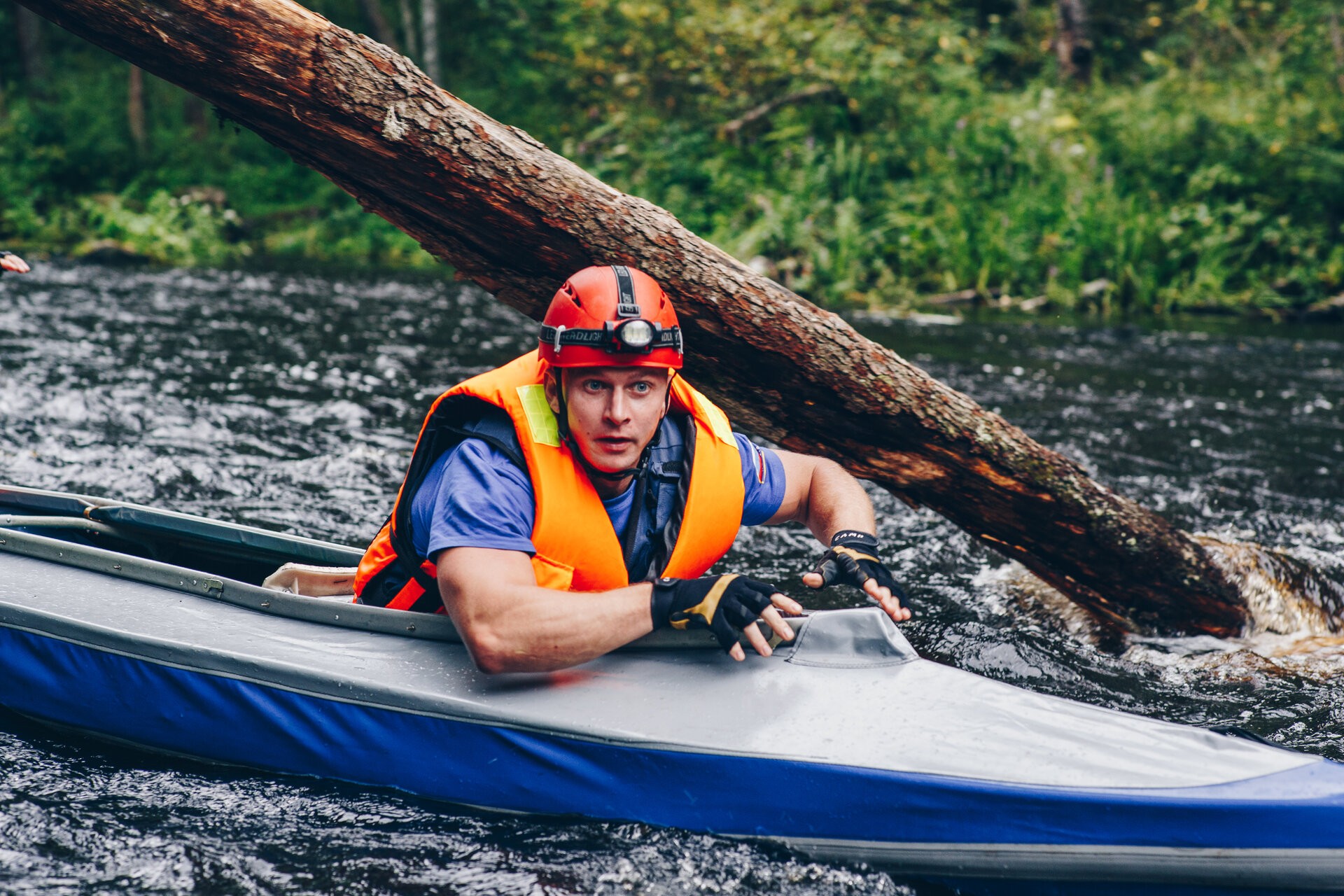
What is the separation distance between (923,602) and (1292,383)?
→ 530 centimetres

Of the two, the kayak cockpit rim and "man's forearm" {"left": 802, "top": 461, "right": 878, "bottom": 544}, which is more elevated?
"man's forearm" {"left": 802, "top": 461, "right": 878, "bottom": 544}

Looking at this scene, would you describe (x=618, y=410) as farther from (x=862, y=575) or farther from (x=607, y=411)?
(x=862, y=575)

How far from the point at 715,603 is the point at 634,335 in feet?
2.13

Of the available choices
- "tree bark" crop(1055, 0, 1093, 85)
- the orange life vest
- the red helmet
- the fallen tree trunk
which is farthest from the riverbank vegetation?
the red helmet

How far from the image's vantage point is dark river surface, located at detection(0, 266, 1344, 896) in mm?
2498

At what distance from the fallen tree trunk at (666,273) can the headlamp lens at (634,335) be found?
868 mm

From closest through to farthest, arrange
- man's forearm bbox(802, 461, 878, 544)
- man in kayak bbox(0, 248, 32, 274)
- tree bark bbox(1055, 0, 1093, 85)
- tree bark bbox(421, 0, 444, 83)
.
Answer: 1. man's forearm bbox(802, 461, 878, 544)
2. man in kayak bbox(0, 248, 32, 274)
3. tree bark bbox(1055, 0, 1093, 85)
4. tree bark bbox(421, 0, 444, 83)

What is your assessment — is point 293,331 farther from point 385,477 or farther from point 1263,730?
point 1263,730

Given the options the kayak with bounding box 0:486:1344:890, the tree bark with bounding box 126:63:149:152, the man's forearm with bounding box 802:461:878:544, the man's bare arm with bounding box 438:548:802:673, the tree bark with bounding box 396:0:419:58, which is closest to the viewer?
the kayak with bounding box 0:486:1344:890

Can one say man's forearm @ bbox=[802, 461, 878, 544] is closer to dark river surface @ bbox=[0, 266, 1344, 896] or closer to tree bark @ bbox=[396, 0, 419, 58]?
dark river surface @ bbox=[0, 266, 1344, 896]

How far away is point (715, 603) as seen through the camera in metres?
2.52

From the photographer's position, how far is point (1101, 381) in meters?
8.36

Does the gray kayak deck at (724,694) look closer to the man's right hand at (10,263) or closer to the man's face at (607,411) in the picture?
the man's face at (607,411)

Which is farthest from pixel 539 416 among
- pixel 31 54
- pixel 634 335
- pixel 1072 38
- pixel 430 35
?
pixel 31 54
